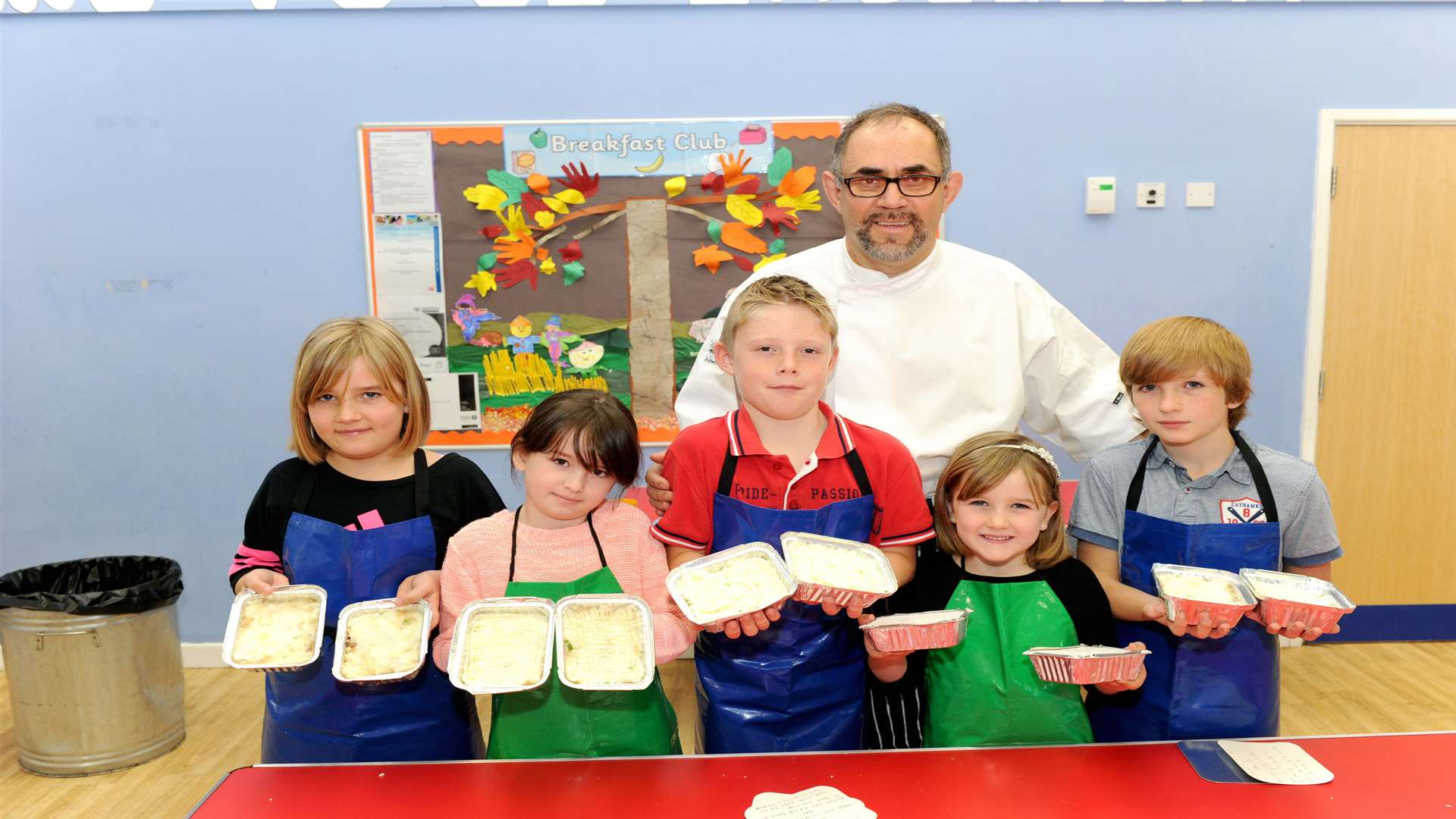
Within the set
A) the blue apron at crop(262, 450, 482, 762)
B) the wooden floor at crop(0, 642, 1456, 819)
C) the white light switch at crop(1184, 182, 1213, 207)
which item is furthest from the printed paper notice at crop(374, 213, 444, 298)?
the white light switch at crop(1184, 182, 1213, 207)

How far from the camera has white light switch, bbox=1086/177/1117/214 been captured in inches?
154

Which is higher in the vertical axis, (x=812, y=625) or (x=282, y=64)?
(x=282, y=64)

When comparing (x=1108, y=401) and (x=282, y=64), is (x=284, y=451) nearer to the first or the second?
(x=282, y=64)

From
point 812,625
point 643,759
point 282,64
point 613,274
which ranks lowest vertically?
point 643,759

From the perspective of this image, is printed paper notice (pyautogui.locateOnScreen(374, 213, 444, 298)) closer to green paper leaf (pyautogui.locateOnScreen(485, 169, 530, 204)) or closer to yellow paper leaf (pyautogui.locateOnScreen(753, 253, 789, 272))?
green paper leaf (pyautogui.locateOnScreen(485, 169, 530, 204))

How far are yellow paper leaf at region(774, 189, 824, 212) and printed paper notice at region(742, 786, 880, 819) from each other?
113 inches

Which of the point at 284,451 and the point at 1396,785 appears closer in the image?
the point at 1396,785

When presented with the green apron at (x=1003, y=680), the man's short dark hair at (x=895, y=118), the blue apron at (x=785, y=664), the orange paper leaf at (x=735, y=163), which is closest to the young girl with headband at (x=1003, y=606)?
the green apron at (x=1003, y=680)

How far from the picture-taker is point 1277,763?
153 centimetres

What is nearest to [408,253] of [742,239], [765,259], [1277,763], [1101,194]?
[742,239]

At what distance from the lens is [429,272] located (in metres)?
3.97

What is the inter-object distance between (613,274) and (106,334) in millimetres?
2291

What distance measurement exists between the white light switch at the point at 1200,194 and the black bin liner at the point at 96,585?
4.42 metres

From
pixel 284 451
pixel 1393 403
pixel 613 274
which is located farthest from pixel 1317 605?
pixel 284 451
